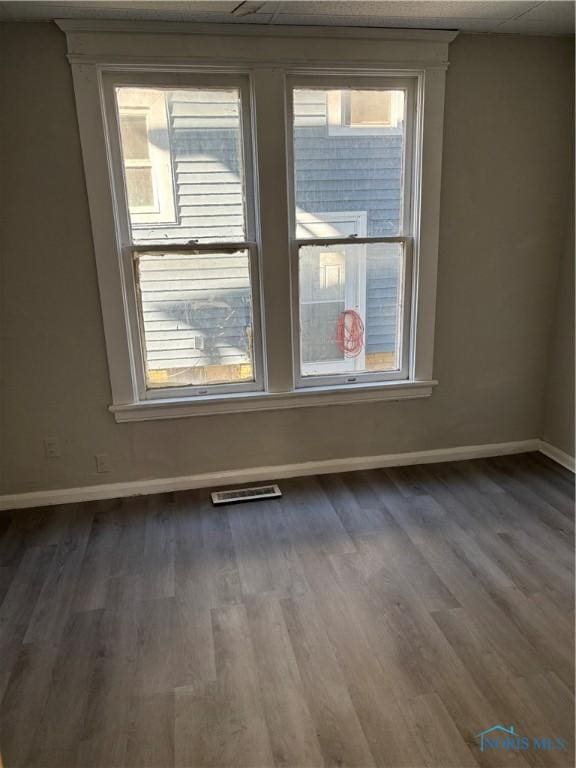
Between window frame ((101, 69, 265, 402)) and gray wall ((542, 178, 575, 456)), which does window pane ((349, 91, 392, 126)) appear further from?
gray wall ((542, 178, 575, 456))

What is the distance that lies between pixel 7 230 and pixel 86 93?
2.50 feet

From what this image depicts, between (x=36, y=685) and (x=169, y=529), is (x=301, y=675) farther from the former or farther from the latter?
(x=169, y=529)

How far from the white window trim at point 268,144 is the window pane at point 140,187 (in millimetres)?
112

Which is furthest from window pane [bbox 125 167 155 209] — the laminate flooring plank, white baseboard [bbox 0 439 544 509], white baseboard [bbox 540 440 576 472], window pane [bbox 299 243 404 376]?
white baseboard [bbox 540 440 576 472]

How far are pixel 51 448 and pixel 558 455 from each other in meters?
3.06

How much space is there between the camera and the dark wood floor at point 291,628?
5.35ft

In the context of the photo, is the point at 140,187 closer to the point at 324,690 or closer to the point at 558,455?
the point at 324,690

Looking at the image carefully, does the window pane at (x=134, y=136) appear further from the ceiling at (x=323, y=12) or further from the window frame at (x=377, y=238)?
the window frame at (x=377, y=238)

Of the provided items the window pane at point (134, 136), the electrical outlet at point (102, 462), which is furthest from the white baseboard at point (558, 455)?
the window pane at point (134, 136)

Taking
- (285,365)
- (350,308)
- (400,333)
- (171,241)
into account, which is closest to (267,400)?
(285,365)

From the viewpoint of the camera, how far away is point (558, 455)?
3.37 metres

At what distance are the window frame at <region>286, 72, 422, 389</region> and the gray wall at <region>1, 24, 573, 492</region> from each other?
18 centimetres

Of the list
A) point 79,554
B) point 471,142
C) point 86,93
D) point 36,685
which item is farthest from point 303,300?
point 36,685

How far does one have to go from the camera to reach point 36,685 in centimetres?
184
